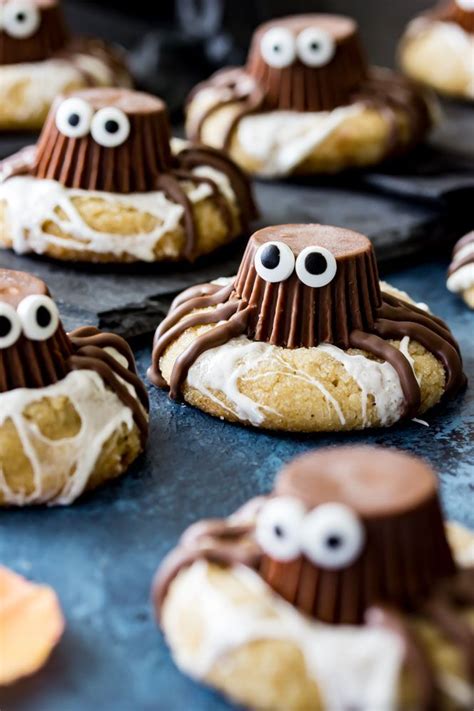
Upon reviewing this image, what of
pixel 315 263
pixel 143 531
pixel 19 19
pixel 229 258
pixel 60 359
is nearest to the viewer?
pixel 143 531

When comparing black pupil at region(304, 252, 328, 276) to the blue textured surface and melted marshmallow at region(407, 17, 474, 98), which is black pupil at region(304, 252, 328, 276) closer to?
the blue textured surface

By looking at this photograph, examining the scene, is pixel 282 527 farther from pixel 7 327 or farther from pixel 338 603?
pixel 7 327

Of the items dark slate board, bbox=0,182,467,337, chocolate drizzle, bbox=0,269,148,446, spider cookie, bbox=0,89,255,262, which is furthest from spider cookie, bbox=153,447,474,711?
spider cookie, bbox=0,89,255,262

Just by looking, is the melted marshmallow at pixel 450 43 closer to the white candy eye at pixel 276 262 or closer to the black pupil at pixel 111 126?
the black pupil at pixel 111 126

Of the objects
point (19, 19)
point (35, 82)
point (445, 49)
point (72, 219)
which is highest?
point (19, 19)

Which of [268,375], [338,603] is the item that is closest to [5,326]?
[268,375]

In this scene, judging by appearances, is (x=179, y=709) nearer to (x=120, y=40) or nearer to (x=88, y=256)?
(x=88, y=256)

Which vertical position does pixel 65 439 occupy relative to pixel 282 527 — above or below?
below

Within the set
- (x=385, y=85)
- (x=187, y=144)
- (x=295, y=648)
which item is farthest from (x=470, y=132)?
(x=295, y=648)
